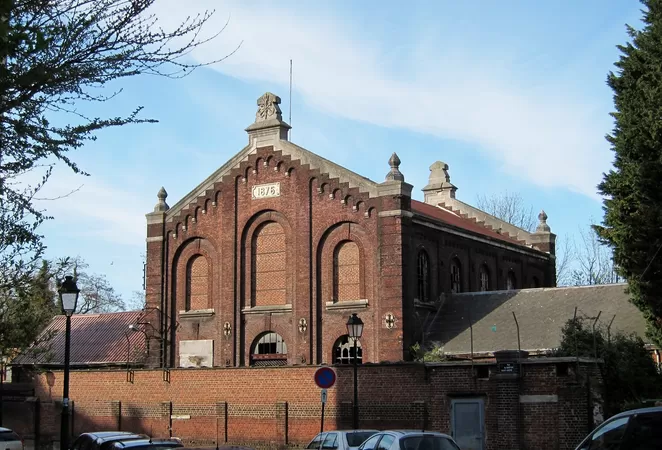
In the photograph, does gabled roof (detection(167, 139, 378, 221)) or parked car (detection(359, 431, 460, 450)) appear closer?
parked car (detection(359, 431, 460, 450))

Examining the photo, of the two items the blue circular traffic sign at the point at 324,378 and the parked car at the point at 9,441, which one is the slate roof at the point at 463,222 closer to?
the blue circular traffic sign at the point at 324,378

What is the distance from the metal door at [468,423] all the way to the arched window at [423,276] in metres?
13.2

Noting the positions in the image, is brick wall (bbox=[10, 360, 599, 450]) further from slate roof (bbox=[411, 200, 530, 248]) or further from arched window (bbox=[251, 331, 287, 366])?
slate roof (bbox=[411, 200, 530, 248])

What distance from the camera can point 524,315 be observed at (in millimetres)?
38031

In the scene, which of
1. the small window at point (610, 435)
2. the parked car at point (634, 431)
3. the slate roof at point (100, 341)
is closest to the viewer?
the parked car at point (634, 431)

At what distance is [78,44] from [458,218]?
3926cm

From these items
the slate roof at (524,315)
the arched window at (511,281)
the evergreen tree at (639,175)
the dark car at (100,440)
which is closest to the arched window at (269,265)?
the slate roof at (524,315)

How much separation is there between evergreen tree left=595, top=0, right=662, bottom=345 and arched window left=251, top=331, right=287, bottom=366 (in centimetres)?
1706

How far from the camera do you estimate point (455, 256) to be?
42.3m

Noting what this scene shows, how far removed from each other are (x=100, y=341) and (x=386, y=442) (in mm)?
32991

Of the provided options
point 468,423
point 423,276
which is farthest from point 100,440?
point 423,276

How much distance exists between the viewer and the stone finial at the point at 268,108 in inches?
1624

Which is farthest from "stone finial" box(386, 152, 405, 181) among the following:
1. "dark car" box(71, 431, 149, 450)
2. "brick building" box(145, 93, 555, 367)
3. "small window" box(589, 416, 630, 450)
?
"small window" box(589, 416, 630, 450)

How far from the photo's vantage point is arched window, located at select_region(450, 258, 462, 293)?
42156mm
